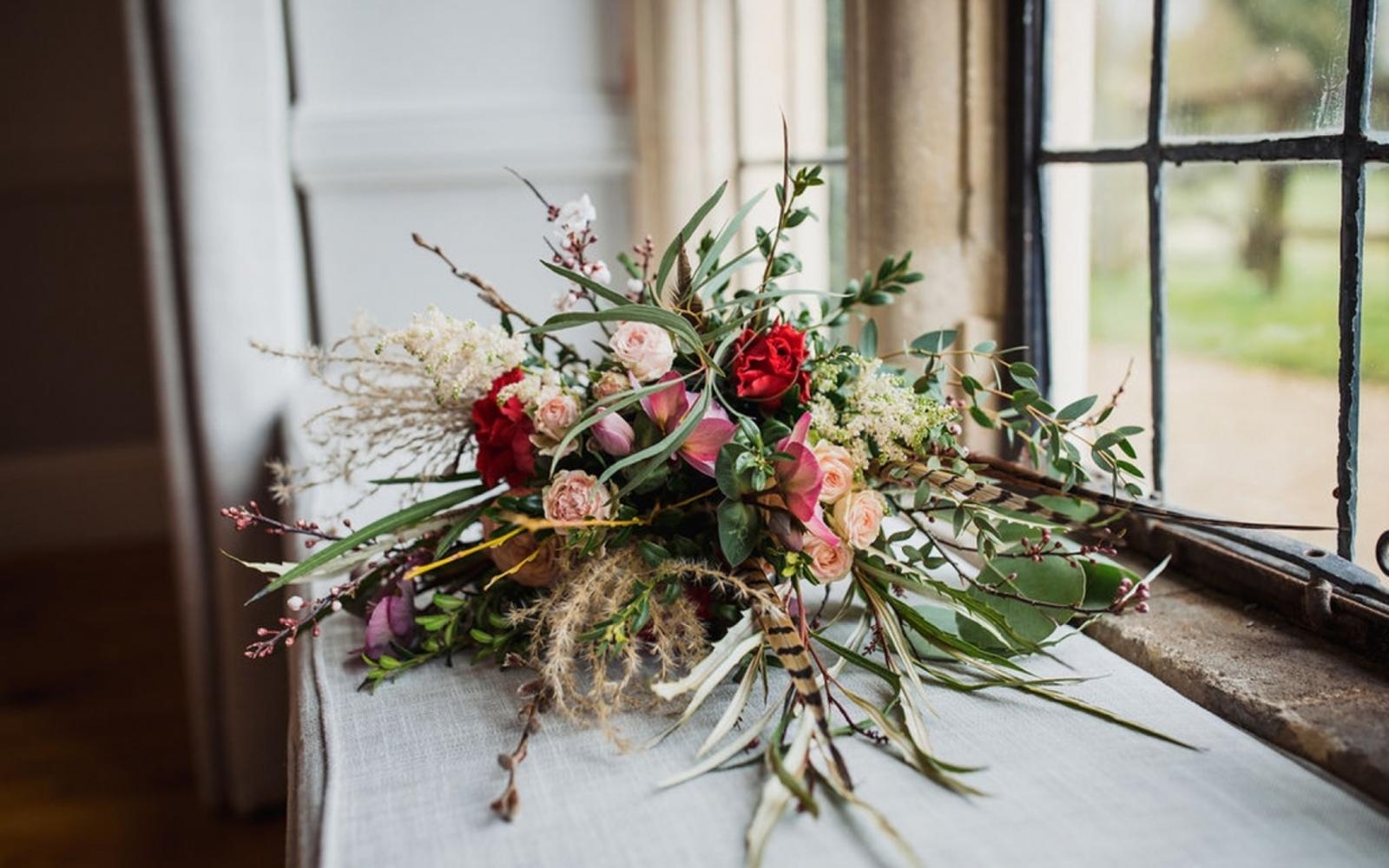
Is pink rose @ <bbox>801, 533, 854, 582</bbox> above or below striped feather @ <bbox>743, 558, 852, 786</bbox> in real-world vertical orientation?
above

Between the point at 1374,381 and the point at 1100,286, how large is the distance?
16.2 inches

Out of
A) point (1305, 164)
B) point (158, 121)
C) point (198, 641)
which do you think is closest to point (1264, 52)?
point (1305, 164)

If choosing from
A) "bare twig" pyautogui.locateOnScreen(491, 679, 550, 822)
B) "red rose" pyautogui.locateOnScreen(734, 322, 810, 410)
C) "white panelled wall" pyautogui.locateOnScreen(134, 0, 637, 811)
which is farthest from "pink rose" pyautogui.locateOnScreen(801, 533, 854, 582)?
"white panelled wall" pyautogui.locateOnScreen(134, 0, 637, 811)

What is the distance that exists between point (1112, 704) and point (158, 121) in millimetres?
1670

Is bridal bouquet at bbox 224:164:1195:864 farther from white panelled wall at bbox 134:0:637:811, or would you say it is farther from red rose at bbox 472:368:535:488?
white panelled wall at bbox 134:0:637:811

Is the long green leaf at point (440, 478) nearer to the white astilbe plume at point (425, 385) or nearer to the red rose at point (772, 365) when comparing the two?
the white astilbe plume at point (425, 385)

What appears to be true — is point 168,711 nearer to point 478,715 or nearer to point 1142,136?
point 478,715

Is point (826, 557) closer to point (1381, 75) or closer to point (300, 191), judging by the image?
point (1381, 75)

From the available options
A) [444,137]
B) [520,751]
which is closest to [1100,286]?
[520,751]

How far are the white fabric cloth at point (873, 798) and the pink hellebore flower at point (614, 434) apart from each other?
0.21 m

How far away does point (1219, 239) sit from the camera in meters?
1.27

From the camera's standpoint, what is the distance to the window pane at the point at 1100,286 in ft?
4.38

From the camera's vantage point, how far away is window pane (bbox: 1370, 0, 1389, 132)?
100cm

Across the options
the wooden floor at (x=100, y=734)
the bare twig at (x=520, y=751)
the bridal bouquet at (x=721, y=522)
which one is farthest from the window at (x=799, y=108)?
the wooden floor at (x=100, y=734)
